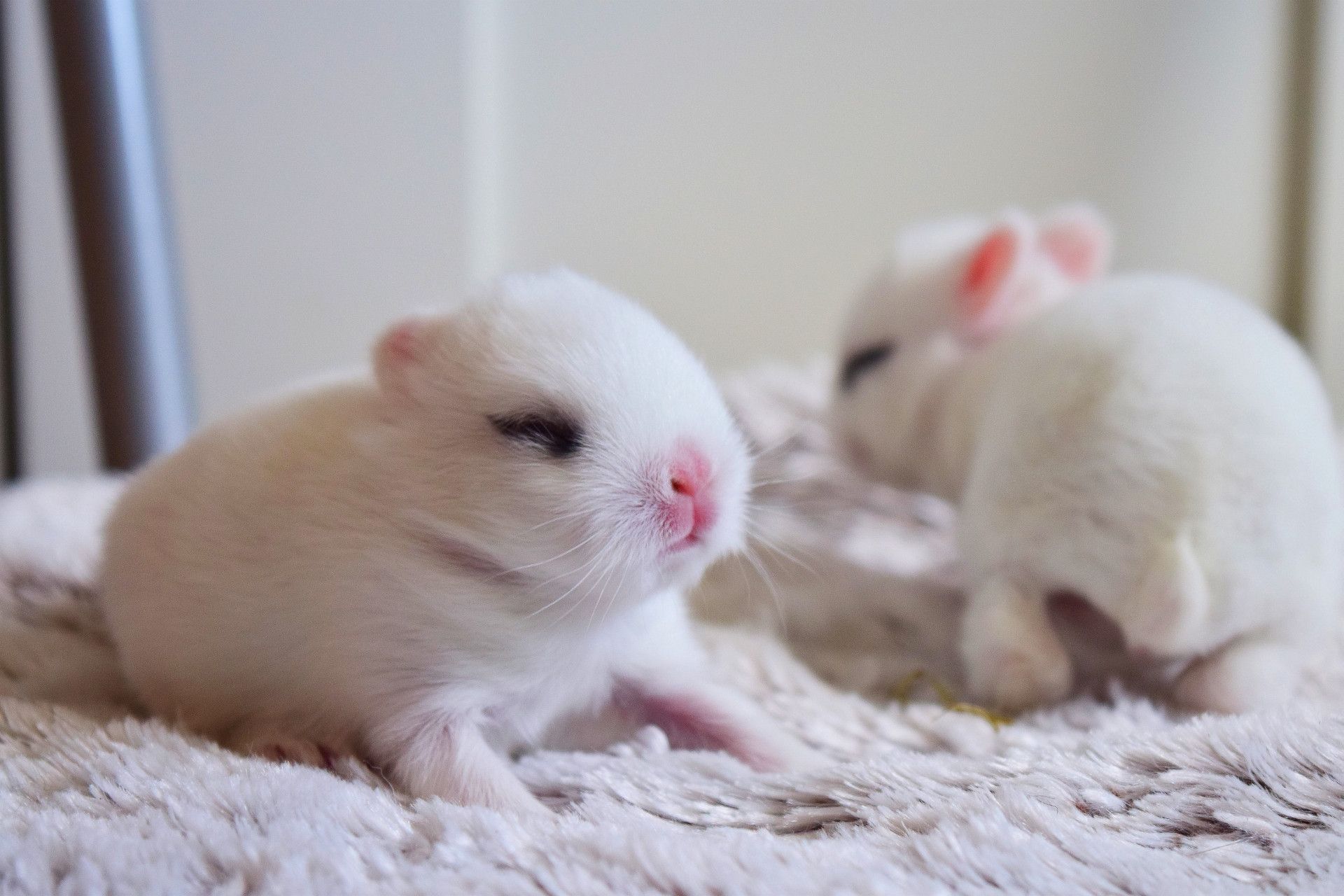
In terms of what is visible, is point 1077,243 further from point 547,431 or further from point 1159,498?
point 547,431

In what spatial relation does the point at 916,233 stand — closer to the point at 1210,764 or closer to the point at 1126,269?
the point at 1126,269

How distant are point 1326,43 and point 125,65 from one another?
2.40 metres

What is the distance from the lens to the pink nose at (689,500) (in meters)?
0.84

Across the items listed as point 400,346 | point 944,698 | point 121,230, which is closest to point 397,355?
point 400,346

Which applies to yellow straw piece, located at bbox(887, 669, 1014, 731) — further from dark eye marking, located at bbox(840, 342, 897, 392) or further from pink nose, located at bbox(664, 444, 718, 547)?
dark eye marking, located at bbox(840, 342, 897, 392)

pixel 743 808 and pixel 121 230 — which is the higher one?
pixel 121 230

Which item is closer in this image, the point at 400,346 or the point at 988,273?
the point at 400,346

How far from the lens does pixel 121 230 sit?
1.62 metres

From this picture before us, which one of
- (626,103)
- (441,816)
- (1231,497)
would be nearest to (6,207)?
(626,103)

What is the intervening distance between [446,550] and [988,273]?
112 centimetres

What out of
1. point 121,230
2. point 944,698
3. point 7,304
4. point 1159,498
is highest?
point 121,230

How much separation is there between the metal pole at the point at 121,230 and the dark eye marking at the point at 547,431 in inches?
40.9

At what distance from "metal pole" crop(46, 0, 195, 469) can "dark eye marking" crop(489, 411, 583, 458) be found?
3.41 ft

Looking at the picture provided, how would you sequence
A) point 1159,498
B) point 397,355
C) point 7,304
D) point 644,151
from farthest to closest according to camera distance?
1. point 644,151
2. point 7,304
3. point 1159,498
4. point 397,355
